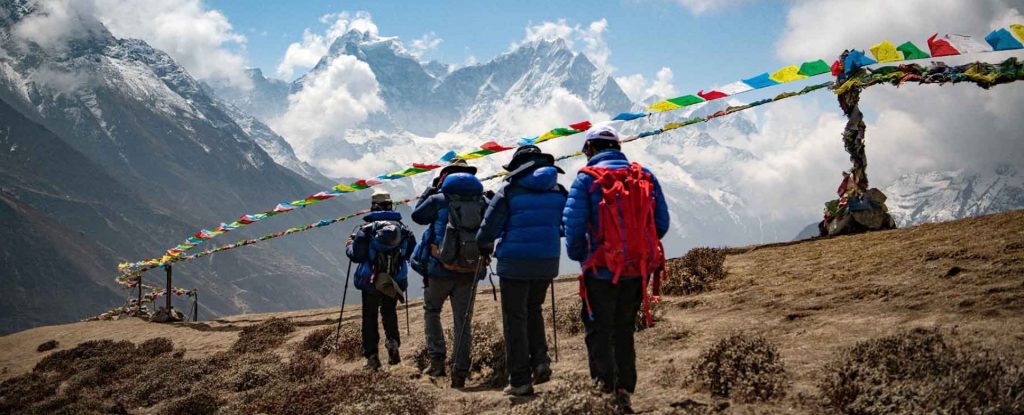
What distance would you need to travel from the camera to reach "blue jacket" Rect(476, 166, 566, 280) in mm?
6797

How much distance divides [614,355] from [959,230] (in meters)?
8.37

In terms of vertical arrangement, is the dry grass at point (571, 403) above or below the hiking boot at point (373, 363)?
above

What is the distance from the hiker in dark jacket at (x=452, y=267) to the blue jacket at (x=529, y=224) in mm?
1141

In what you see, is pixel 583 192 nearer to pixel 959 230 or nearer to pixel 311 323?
pixel 959 230

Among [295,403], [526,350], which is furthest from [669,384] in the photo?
[295,403]

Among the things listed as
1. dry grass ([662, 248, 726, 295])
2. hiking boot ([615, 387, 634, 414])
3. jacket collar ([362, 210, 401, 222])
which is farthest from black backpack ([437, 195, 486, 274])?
dry grass ([662, 248, 726, 295])

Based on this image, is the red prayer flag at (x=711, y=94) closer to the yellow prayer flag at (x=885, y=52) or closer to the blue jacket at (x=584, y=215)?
the yellow prayer flag at (x=885, y=52)

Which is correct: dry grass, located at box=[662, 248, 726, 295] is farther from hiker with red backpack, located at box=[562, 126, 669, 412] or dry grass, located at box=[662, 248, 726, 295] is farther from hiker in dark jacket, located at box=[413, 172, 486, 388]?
hiker with red backpack, located at box=[562, 126, 669, 412]

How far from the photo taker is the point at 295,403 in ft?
25.3

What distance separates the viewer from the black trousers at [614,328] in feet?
19.2

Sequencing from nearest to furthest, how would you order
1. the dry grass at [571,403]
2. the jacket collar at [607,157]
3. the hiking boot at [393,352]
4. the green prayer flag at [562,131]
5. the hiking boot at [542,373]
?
the dry grass at [571,403], the jacket collar at [607,157], the hiking boot at [542,373], the hiking boot at [393,352], the green prayer flag at [562,131]

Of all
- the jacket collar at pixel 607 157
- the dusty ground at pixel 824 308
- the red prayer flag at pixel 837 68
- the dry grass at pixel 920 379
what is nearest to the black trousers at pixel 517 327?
the dusty ground at pixel 824 308

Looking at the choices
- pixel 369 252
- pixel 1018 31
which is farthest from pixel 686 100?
pixel 369 252

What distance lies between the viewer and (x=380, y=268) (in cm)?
970
